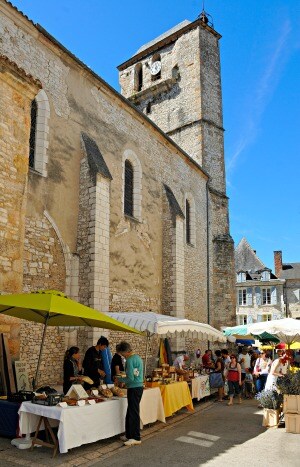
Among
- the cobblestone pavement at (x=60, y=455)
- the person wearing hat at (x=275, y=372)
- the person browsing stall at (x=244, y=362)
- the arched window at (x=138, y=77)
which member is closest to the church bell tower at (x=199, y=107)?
the arched window at (x=138, y=77)

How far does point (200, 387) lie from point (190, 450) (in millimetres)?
4263

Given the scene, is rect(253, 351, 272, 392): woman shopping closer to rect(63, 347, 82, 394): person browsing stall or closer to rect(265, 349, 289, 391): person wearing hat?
rect(265, 349, 289, 391): person wearing hat

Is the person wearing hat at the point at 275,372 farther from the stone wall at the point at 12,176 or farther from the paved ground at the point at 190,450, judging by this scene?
the stone wall at the point at 12,176

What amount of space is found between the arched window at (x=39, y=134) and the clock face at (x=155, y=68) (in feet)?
50.6

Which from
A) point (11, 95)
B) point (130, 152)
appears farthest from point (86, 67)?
point (11, 95)

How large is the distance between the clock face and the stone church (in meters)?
5.06

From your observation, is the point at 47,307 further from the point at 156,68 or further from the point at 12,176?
the point at 156,68

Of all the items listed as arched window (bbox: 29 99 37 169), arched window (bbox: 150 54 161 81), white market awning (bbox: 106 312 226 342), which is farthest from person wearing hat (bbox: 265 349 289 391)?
arched window (bbox: 150 54 161 81)

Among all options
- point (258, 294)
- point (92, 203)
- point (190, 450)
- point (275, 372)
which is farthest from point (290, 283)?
point (190, 450)

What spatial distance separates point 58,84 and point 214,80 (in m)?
13.9

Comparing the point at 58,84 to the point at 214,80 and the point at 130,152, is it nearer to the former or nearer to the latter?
the point at 130,152

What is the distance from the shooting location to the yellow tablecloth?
7.70 m

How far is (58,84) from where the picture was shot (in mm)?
11406

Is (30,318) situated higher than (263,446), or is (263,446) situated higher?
(30,318)
